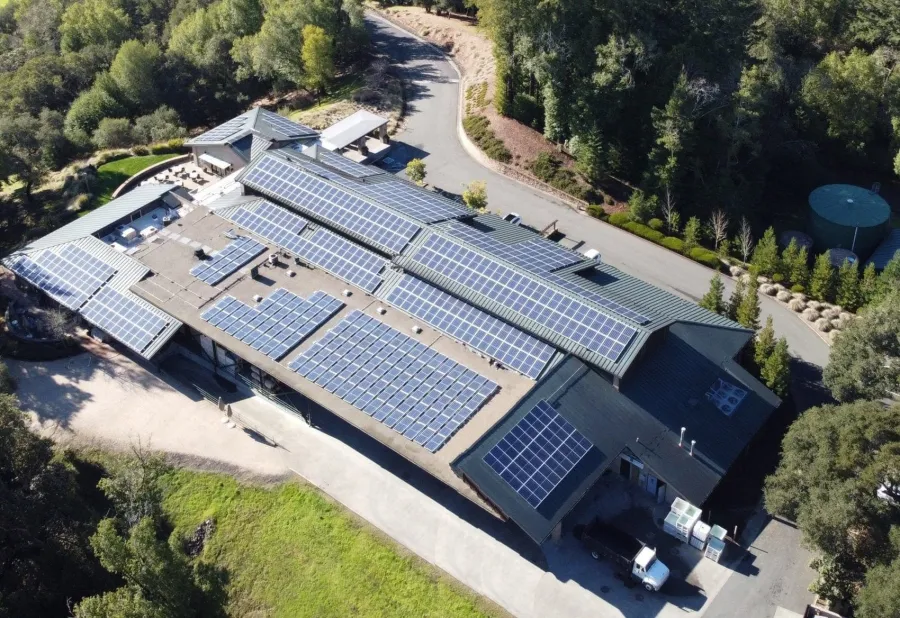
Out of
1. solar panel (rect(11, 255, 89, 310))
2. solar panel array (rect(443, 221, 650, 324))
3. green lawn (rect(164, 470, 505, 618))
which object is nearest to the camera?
green lawn (rect(164, 470, 505, 618))

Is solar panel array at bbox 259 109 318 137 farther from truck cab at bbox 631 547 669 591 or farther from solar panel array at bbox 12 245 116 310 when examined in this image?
truck cab at bbox 631 547 669 591

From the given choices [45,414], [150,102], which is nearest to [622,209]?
[45,414]

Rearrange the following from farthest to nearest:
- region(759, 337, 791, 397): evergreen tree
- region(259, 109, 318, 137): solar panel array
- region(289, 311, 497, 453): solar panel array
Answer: region(259, 109, 318, 137): solar panel array, region(759, 337, 791, 397): evergreen tree, region(289, 311, 497, 453): solar panel array

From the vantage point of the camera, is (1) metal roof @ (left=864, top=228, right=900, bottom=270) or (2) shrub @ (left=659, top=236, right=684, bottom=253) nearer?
(1) metal roof @ (left=864, top=228, right=900, bottom=270)

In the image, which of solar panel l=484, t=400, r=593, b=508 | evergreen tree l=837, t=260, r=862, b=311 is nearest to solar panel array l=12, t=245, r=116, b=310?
solar panel l=484, t=400, r=593, b=508

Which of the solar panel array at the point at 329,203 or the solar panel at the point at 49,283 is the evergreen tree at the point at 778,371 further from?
the solar panel at the point at 49,283

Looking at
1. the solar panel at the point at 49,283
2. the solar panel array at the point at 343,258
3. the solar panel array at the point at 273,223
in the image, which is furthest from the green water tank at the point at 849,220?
the solar panel at the point at 49,283

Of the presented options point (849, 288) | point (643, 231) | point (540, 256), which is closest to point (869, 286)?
point (849, 288)
